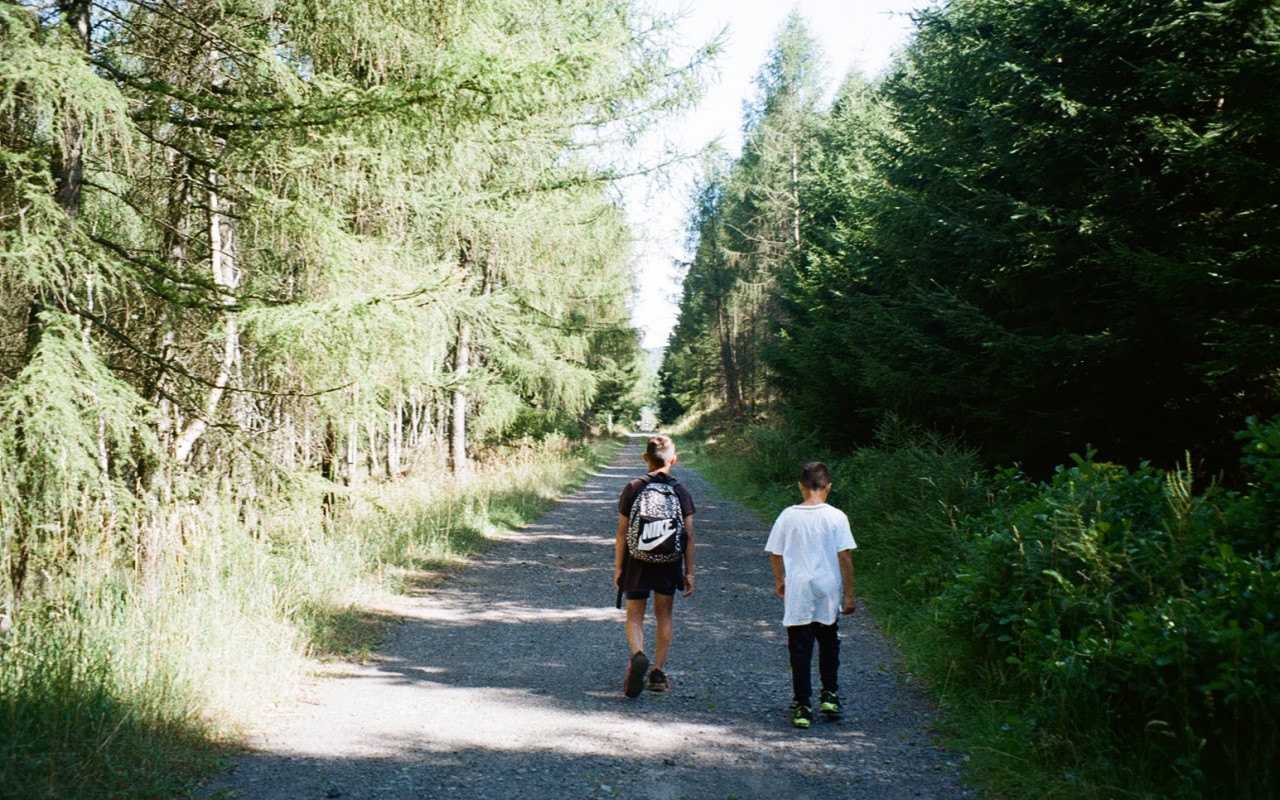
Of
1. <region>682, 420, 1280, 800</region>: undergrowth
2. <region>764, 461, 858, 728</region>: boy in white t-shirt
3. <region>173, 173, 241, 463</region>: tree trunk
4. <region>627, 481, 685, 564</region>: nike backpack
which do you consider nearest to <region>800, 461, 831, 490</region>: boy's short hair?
<region>764, 461, 858, 728</region>: boy in white t-shirt

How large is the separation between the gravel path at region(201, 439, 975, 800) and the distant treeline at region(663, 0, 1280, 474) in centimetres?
359

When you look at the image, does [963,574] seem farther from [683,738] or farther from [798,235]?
[798,235]

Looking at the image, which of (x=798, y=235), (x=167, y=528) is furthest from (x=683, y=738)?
(x=798, y=235)

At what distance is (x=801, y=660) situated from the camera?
5.49 m

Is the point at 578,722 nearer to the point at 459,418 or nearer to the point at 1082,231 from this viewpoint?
the point at 1082,231

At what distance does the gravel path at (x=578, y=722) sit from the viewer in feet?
14.5

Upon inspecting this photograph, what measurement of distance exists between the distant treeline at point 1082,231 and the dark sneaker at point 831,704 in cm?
398

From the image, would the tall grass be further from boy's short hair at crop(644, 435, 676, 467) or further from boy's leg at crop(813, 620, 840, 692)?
boy's leg at crop(813, 620, 840, 692)

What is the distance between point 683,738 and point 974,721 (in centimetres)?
179

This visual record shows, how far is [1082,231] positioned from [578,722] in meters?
6.86

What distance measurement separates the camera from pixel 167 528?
6.39 metres

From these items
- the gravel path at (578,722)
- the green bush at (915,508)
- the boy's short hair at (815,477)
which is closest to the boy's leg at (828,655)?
the gravel path at (578,722)

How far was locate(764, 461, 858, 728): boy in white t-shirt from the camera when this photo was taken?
18.2ft

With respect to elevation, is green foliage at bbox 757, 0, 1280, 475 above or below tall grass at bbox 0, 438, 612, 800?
above
